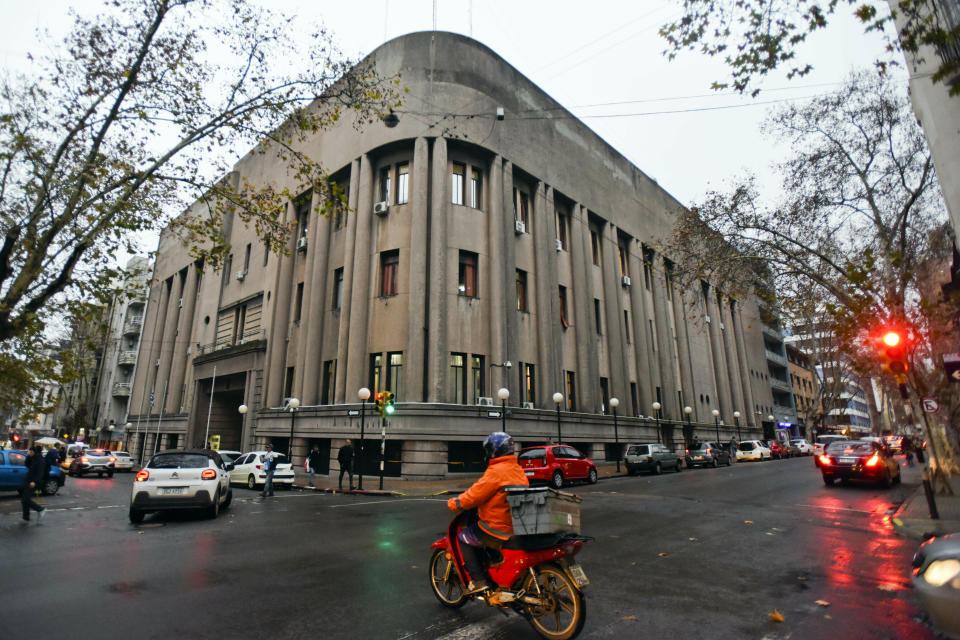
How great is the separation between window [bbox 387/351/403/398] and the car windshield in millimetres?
12226

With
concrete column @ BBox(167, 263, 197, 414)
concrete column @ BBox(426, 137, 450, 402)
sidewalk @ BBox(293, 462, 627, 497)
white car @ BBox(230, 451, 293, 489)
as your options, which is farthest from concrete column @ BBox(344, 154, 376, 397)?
concrete column @ BBox(167, 263, 197, 414)

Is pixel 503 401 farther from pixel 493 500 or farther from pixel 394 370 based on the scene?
pixel 493 500

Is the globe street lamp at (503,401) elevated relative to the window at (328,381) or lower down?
lower down

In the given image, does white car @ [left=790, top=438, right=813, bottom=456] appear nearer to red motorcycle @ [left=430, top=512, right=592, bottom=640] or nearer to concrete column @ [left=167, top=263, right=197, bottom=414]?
red motorcycle @ [left=430, top=512, right=592, bottom=640]

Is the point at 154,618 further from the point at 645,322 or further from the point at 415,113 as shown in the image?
the point at 645,322

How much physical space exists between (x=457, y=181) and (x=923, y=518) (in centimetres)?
2302

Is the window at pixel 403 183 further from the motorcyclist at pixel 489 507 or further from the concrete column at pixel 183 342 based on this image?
the concrete column at pixel 183 342

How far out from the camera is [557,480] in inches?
747

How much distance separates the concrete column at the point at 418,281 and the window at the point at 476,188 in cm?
257

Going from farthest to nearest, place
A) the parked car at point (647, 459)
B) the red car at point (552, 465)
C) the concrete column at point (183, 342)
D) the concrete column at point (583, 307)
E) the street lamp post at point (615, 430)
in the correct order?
the concrete column at point (183, 342) → the concrete column at point (583, 307) → the street lamp post at point (615, 430) → the parked car at point (647, 459) → the red car at point (552, 465)

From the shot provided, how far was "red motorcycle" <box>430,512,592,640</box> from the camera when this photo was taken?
3.83m

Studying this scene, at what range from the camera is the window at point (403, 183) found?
26.4 meters

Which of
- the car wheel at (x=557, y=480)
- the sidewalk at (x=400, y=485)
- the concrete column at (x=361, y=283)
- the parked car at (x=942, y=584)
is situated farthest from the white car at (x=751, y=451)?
the parked car at (x=942, y=584)

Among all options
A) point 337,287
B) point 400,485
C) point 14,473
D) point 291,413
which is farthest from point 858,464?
point 14,473
